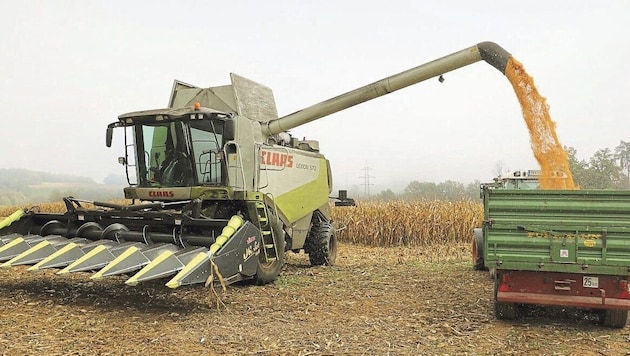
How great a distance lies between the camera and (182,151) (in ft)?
25.1

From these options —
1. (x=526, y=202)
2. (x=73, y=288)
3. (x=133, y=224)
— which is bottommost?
(x=73, y=288)

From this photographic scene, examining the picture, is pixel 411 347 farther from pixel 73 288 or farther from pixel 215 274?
pixel 73 288

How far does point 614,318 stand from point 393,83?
542 centimetres

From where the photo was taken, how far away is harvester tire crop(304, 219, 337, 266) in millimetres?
10016

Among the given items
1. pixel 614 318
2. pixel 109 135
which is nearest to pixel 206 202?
pixel 109 135

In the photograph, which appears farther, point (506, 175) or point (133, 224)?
point (506, 175)

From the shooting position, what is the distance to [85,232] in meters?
7.26

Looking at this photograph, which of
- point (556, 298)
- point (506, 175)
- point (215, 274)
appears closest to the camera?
point (556, 298)

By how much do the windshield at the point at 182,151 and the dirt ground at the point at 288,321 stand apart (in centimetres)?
159

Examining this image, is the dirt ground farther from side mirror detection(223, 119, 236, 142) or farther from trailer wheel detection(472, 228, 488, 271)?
side mirror detection(223, 119, 236, 142)

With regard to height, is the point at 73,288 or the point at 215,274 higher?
the point at 215,274

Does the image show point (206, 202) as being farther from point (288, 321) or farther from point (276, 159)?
point (288, 321)

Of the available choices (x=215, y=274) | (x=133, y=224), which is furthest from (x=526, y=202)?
(x=133, y=224)

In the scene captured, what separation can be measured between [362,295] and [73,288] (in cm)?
403
